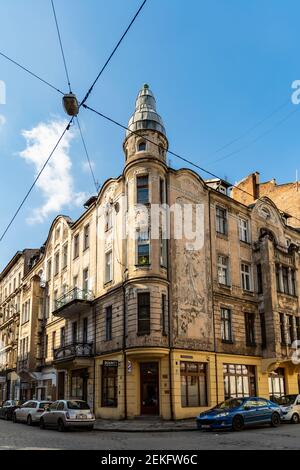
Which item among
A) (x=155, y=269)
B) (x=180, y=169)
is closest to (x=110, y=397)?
(x=155, y=269)

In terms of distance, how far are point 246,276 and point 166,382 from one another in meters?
11.2

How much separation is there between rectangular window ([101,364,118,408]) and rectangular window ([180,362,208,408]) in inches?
152

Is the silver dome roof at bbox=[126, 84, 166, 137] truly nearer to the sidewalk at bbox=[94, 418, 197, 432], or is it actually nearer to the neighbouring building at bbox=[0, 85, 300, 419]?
the neighbouring building at bbox=[0, 85, 300, 419]

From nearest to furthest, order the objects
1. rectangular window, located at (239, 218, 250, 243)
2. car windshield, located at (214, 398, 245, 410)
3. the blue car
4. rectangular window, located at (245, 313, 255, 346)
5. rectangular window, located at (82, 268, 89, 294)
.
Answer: the blue car, car windshield, located at (214, 398, 245, 410), rectangular window, located at (245, 313, 255, 346), rectangular window, located at (82, 268, 89, 294), rectangular window, located at (239, 218, 250, 243)

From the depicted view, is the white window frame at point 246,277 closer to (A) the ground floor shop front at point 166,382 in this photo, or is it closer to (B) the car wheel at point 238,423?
(A) the ground floor shop front at point 166,382

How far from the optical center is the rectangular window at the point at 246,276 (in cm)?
3284

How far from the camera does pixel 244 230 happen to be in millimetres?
34438

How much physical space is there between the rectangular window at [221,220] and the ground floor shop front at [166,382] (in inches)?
329

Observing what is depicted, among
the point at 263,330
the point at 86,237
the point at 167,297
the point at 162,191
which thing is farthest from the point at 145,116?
the point at 263,330

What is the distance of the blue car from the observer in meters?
19.1

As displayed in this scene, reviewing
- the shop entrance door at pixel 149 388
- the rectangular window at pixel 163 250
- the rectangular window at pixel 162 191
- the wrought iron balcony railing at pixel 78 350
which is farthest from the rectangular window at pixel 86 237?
the shop entrance door at pixel 149 388

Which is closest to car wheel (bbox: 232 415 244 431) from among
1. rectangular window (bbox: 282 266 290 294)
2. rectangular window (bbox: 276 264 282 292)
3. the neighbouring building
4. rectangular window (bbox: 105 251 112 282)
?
the neighbouring building

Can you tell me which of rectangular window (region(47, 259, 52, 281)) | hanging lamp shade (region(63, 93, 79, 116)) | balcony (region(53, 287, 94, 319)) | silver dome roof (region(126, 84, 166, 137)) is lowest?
balcony (region(53, 287, 94, 319))
